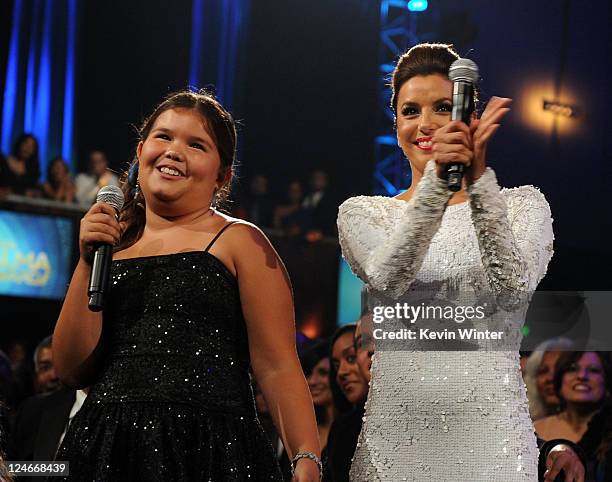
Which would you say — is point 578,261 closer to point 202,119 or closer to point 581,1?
point 581,1

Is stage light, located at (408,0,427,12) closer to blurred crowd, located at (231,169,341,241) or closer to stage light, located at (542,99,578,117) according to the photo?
stage light, located at (542,99,578,117)

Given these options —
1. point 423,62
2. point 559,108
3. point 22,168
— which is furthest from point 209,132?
point 22,168

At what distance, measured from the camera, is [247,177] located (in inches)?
228

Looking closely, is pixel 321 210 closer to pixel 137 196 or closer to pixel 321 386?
pixel 321 386

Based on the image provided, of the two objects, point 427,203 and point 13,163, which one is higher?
point 13,163

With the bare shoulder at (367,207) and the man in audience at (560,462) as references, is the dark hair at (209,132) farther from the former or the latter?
the man in audience at (560,462)

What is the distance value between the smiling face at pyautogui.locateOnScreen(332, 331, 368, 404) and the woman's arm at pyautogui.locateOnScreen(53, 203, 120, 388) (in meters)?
1.50

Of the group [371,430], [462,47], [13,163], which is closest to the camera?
[371,430]

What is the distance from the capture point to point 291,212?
5695 millimetres

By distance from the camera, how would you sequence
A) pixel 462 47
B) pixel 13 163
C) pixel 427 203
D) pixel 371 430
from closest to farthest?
pixel 427 203
pixel 371 430
pixel 462 47
pixel 13 163

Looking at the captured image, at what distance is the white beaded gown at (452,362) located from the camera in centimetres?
155

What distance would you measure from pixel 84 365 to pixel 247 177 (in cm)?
422

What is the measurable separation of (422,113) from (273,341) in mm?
528

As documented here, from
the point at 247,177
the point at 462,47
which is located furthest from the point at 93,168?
the point at 462,47
